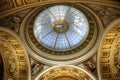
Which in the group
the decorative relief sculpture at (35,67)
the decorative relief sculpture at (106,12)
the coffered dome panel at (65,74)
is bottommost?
the coffered dome panel at (65,74)

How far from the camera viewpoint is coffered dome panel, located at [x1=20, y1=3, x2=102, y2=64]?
57.6ft

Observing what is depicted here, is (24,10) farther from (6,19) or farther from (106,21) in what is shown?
(106,21)

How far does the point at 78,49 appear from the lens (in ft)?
62.0

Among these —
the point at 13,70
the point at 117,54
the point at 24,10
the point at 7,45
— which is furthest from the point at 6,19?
the point at 117,54

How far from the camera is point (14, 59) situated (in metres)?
17.8

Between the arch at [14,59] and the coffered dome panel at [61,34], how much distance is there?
23.4 inches

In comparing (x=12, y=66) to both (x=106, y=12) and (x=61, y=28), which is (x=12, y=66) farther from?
(x=106, y=12)

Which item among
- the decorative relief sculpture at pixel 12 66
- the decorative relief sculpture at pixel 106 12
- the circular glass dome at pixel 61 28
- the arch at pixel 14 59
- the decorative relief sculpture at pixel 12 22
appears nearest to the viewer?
the decorative relief sculpture at pixel 106 12

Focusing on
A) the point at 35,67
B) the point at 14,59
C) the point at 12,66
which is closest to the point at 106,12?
the point at 35,67

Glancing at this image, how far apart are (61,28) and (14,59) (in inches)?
179

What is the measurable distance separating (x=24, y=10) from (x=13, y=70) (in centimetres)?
511

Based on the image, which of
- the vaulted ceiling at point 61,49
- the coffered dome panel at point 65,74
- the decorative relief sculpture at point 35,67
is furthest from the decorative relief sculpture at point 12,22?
the coffered dome panel at point 65,74

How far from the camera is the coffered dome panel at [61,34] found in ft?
57.6

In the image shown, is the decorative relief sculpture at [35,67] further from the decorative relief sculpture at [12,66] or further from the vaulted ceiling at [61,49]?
the decorative relief sculpture at [12,66]
